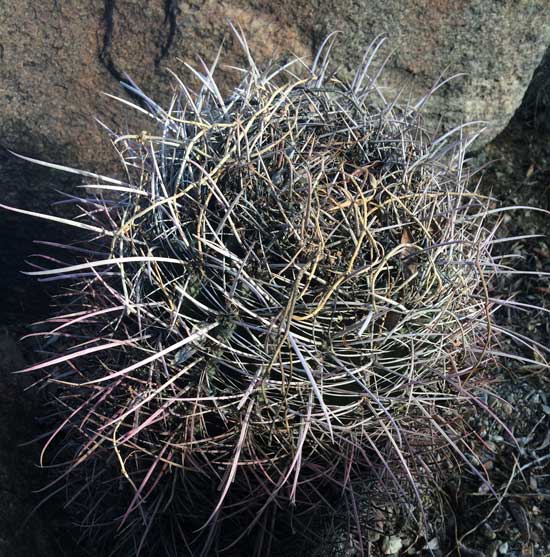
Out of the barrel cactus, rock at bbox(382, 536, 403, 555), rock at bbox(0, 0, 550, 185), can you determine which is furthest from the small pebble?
rock at bbox(0, 0, 550, 185)

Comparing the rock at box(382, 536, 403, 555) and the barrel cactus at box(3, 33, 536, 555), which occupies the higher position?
the barrel cactus at box(3, 33, 536, 555)

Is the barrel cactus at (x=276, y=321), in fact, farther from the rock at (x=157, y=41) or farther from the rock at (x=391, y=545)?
the rock at (x=157, y=41)

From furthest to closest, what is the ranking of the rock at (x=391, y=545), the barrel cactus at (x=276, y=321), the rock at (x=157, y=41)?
the rock at (x=157, y=41) → the rock at (x=391, y=545) → the barrel cactus at (x=276, y=321)

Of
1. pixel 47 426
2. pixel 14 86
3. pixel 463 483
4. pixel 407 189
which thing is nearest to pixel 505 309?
pixel 463 483

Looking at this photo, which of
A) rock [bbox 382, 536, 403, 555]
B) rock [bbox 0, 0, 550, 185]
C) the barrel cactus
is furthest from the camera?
rock [bbox 0, 0, 550, 185]

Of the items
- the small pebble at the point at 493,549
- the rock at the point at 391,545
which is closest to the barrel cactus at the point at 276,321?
the rock at the point at 391,545

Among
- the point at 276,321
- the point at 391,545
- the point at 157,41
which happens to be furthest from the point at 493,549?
the point at 157,41

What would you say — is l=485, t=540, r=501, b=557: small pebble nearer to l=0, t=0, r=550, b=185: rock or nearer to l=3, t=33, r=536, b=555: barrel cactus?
l=3, t=33, r=536, b=555: barrel cactus
